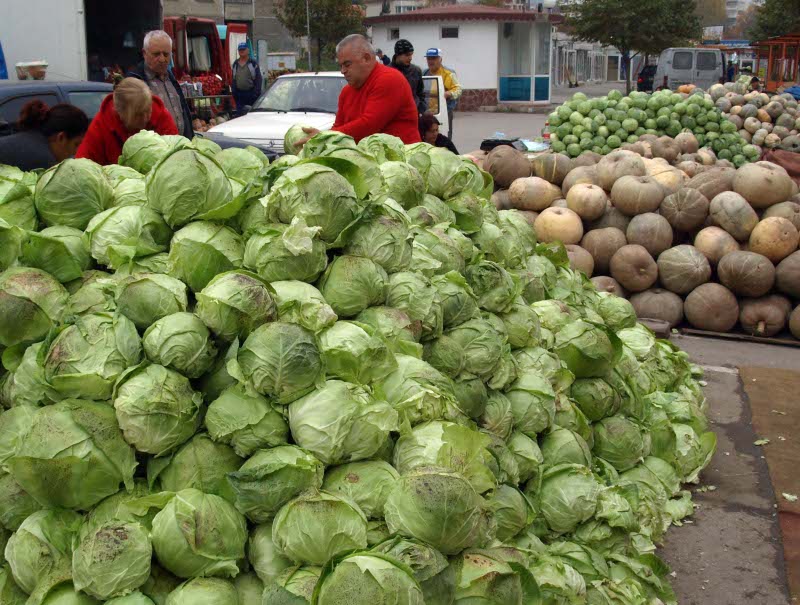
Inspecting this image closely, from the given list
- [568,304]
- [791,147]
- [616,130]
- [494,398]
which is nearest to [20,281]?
[494,398]

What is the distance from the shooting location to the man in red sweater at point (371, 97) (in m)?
5.86

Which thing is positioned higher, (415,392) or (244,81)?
(244,81)

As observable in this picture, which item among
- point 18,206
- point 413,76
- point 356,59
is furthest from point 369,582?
point 413,76

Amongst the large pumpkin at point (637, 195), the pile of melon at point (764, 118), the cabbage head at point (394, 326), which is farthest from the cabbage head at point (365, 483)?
the pile of melon at point (764, 118)

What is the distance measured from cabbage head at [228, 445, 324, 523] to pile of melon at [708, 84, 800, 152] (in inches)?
581

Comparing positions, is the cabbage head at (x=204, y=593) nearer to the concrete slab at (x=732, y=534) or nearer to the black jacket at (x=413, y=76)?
the concrete slab at (x=732, y=534)

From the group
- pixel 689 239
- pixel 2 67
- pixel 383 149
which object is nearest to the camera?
pixel 383 149

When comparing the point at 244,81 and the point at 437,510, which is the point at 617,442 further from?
the point at 244,81

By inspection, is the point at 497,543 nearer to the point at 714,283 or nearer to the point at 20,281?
the point at 20,281

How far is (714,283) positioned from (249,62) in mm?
14717

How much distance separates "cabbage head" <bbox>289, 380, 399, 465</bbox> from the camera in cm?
246

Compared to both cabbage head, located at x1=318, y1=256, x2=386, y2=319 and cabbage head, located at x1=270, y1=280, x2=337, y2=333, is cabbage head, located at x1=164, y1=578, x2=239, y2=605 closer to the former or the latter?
cabbage head, located at x1=270, y1=280, x2=337, y2=333

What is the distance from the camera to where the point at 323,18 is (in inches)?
1458

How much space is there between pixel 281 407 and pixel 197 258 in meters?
0.65
